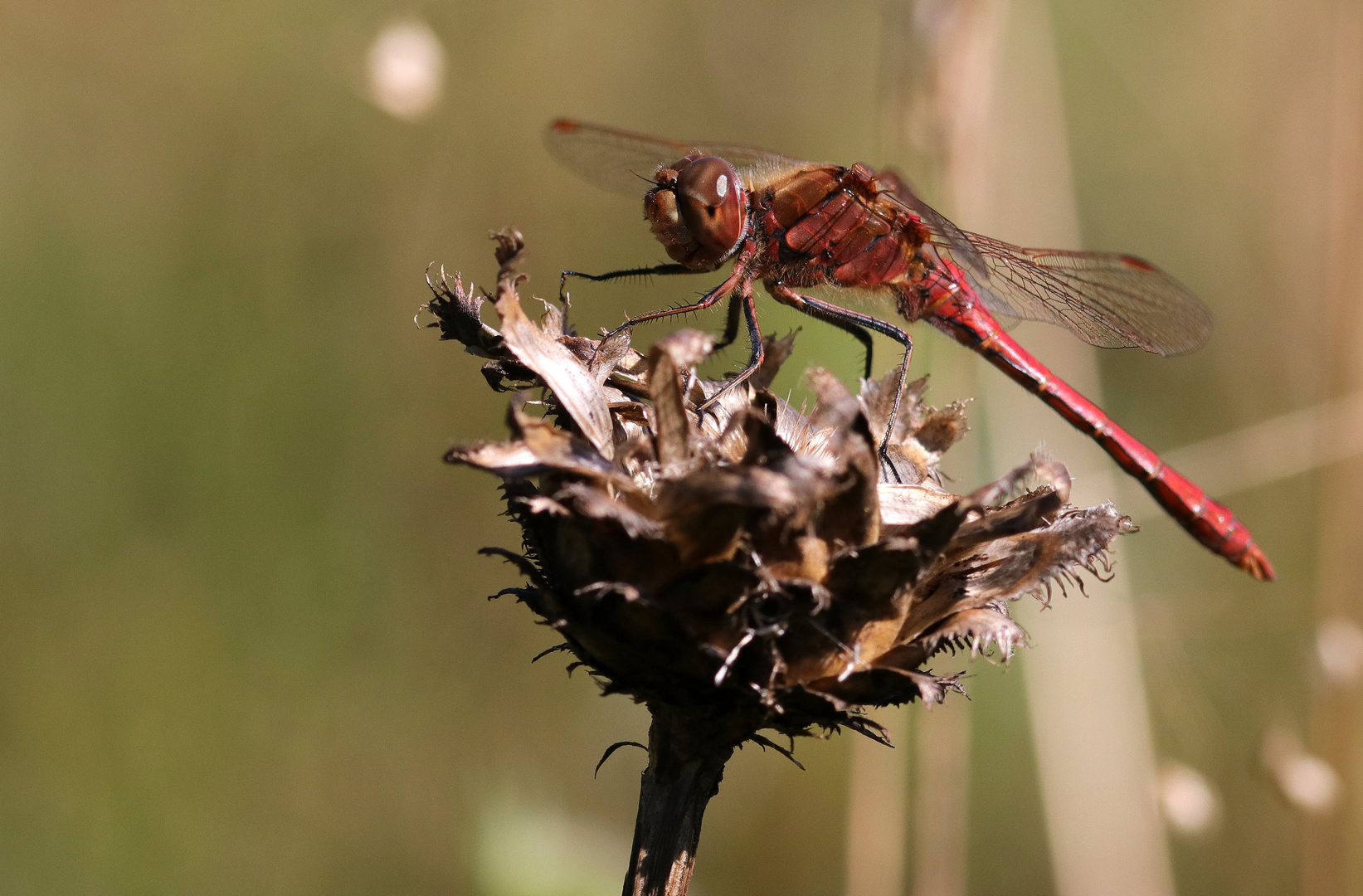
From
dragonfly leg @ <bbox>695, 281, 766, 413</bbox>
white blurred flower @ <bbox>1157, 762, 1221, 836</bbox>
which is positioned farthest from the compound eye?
white blurred flower @ <bbox>1157, 762, 1221, 836</bbox>

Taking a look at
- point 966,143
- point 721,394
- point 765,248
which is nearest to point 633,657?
point 721,394

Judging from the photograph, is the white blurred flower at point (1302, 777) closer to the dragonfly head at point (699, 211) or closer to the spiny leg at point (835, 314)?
the spiny leg at point (835, 314)

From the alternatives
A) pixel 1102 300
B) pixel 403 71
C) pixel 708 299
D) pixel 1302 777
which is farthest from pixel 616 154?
pixel 1302 777

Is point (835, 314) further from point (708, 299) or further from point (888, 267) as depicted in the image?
point (708, 299)

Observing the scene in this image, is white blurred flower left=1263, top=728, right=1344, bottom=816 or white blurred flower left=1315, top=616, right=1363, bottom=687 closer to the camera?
white blurred flower left=1263, top=728, right=1344, bottom=816

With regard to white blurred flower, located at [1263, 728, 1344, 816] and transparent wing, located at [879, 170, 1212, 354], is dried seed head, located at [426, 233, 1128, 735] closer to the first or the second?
transparent wing, located at [879, 170, 1212, 354]

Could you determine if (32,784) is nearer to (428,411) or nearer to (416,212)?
(428,411)

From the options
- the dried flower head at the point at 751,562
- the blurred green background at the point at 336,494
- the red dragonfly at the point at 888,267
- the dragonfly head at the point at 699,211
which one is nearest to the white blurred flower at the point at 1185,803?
the blurred green background at the point at 336,494
